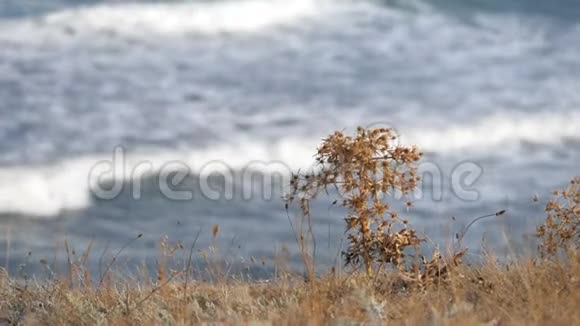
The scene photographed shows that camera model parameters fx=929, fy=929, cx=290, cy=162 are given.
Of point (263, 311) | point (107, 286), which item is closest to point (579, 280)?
point (263, 311)

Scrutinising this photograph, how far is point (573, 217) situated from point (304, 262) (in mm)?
2120

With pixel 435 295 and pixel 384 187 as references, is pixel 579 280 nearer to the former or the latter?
pixel 435 295

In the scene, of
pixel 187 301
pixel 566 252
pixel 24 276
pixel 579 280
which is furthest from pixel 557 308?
pixel 24 276

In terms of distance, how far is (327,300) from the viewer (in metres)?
6.28

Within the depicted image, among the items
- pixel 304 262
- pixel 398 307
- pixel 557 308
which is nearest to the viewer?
pixel 557 308

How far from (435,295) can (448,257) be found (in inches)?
20.7

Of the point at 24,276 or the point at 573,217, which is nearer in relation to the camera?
the point at 573,217

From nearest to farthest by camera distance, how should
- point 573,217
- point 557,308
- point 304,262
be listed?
point 557,308 → point 304,262 → point 573,217

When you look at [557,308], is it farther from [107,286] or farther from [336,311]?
[107,286]

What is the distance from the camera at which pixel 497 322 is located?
5773 millimetres

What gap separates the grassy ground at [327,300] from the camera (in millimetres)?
5641

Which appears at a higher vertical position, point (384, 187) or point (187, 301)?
point (384, 187)

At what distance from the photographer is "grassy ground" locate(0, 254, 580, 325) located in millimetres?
5641

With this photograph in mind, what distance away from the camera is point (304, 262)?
259 inches
